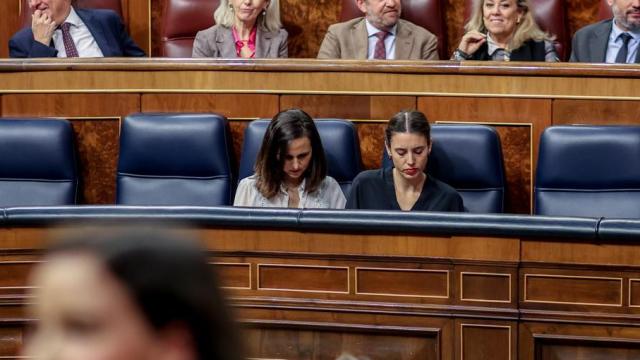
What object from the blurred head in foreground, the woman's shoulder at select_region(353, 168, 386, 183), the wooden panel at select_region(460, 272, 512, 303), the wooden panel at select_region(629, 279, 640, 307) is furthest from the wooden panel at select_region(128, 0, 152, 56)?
the blurred head in foreground

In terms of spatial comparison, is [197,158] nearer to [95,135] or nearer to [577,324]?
[95,135]

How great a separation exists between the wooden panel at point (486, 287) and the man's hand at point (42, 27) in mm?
1284

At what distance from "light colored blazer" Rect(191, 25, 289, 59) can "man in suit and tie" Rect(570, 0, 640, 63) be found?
24.8 inches

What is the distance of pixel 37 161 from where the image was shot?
2254 millimetres

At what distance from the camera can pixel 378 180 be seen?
2.05 m

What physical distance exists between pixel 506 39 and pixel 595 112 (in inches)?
12.6

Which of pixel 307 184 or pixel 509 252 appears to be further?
pixel 307 184

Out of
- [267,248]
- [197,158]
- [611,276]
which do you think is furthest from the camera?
[197,158]

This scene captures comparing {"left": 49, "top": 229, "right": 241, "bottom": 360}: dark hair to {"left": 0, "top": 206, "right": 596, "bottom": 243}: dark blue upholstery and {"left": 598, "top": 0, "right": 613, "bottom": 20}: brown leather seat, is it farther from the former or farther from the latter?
{"left": 598, "top": 0, "right": 613, "bottom": 20}: brown leather seat

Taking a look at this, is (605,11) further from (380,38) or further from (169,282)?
(169,282)

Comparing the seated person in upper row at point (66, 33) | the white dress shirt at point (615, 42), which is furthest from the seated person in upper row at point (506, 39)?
the seated person in upper row at point (66, 33)

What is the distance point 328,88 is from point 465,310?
0.76 metres

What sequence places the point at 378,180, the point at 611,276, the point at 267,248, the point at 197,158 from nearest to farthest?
the point at 611,276 < the point at 267,248 < the point at 378,180 < the point at 197,158

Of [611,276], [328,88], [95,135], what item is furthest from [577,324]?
[95,135]
